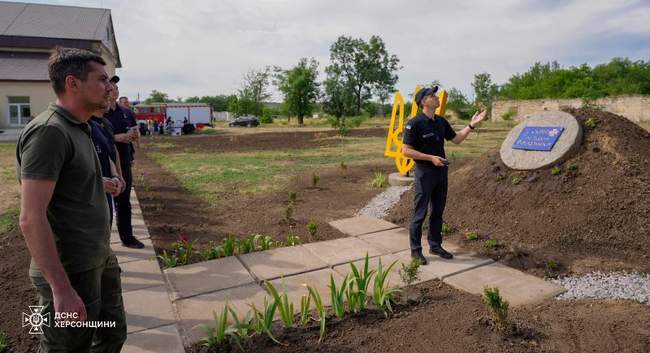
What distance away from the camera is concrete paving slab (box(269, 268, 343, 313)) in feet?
10.9

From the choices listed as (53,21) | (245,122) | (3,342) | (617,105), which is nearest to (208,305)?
(3,342)

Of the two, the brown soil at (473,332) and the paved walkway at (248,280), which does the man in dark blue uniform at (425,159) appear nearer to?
the paved walkway at (248,280)

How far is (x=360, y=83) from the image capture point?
6109cm

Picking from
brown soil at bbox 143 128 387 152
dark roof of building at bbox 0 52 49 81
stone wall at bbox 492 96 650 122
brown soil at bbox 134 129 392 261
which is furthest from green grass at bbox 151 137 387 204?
stone wall at bbox 492 96 650 122

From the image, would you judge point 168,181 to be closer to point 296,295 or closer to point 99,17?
point 296,295

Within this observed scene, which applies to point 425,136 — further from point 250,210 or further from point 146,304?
point 250,210

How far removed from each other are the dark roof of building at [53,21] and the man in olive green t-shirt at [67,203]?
30.2m

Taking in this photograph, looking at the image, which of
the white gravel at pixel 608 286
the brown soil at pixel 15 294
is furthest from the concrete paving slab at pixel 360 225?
the brown soil at pixel 15 294

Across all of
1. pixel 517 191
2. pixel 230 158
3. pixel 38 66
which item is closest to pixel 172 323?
pixel 517 191

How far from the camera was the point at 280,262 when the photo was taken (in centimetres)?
405

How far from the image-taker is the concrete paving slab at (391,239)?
456 cm

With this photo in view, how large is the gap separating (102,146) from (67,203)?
210cm

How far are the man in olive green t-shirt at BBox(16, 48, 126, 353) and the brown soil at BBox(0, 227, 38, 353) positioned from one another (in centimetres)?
126

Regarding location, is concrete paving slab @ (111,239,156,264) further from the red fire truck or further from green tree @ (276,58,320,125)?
green tree @ (276,58,320,125)
